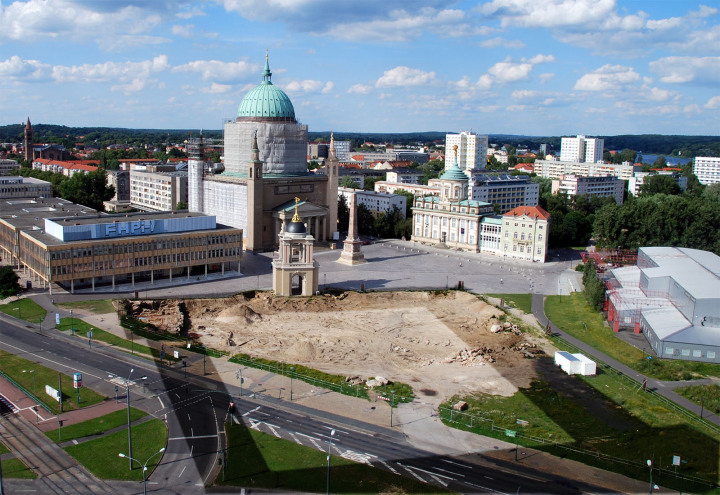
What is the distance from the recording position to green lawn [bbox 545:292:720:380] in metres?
58.3

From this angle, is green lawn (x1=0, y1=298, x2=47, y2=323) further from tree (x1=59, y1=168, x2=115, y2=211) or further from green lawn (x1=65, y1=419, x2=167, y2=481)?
tree (x1=59, y1=168, x2=115, y2=211)

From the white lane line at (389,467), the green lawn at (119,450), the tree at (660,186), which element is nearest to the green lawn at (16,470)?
the green lawn at (119,450)

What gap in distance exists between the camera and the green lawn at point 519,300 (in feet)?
261

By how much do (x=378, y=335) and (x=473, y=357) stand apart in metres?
11.4

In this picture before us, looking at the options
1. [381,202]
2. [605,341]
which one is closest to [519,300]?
[605,341]

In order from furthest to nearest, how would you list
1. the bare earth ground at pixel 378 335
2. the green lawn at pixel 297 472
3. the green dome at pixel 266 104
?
the green dome at pixel 266 104, the bare earth ground at pixel 378 335, the green lawn at pixel 297 472

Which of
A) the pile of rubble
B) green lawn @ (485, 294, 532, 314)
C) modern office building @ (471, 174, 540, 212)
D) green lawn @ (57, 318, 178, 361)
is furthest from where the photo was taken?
modern office building @ (471, 174, 540, 212)

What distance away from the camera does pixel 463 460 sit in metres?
42.2

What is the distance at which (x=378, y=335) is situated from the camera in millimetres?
69938

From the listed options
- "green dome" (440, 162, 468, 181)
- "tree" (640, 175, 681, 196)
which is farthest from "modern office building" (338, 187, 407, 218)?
"tree" (640, 175, 681, 196)

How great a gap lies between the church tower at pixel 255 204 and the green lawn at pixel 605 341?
50.0 meters

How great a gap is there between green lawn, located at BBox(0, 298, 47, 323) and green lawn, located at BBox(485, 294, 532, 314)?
2051 inches

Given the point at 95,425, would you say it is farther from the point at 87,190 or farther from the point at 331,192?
the point at 87,190

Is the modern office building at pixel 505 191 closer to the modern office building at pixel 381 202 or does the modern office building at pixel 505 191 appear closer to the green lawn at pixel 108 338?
the modern office building at pixel 381 202
